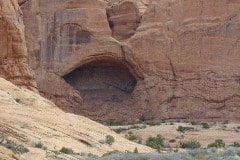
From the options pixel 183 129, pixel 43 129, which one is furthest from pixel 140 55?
pixel 43 129

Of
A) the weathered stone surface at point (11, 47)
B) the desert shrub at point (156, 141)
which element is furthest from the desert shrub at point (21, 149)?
the desert shrub at point (156, 141)

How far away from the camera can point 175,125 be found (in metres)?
45.2

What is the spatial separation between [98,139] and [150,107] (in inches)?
1097

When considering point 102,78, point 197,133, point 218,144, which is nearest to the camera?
point 218,144

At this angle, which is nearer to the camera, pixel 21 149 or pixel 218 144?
pixel 21 149

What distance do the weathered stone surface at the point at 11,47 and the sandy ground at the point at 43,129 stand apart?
422cm

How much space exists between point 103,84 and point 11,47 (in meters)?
24.9

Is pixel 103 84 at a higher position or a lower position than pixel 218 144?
lower

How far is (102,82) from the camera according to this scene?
56938 millimetres

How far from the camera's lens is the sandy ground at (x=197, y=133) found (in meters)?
40.2

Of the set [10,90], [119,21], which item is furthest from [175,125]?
[10,90]

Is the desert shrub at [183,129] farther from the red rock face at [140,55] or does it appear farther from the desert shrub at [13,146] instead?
the desert shrub at [13,146]

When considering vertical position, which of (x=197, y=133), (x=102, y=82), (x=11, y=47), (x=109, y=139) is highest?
(x=11, y=47)

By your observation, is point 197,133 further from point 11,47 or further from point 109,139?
point 109,139
